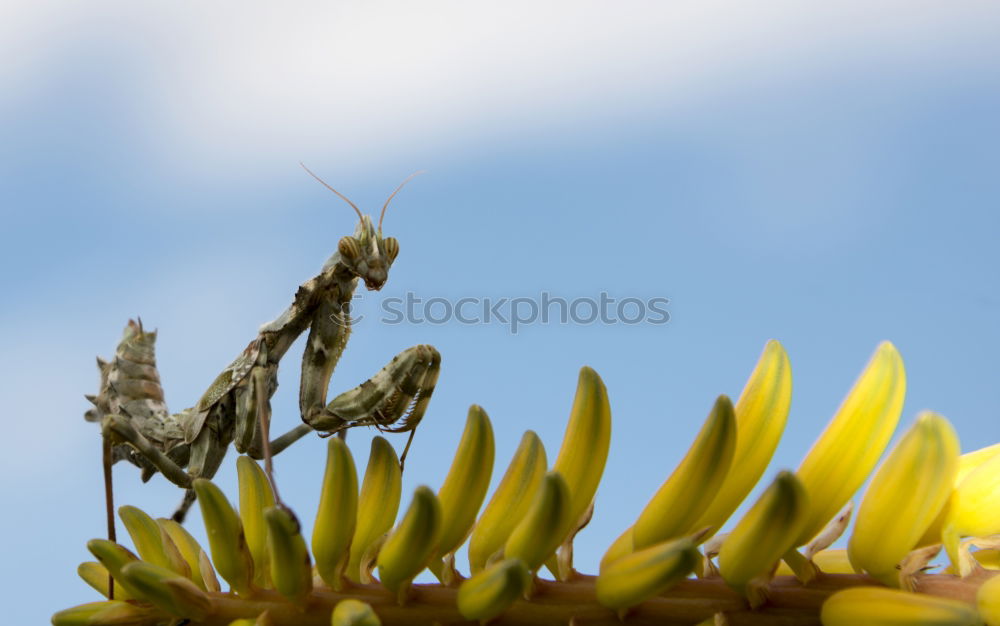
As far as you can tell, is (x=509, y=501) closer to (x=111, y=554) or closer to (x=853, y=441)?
(x=853, y=441)

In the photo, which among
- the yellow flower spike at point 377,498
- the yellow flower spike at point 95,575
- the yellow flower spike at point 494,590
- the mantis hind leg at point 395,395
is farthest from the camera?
the mantis hind leg at point 395,395

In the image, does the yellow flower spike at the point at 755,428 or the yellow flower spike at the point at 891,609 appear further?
the yellow flower spike at the point at 755,428

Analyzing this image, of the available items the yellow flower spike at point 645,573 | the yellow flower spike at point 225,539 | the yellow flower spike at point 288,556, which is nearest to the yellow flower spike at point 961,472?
the yellow flower spike at point 645,573

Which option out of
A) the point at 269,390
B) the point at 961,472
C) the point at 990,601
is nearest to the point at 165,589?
the point at 990,601

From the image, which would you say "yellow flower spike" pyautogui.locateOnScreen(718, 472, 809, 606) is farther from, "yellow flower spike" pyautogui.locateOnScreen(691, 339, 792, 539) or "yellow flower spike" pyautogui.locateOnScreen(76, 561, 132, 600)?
"yellow flower spike" pyautogui.locateOnScreen(76, 561, 132, 600)

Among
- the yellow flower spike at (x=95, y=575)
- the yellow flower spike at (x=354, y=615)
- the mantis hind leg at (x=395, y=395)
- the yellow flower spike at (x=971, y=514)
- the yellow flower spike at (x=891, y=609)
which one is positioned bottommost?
the yellow flower spike at (x=891, y=609)

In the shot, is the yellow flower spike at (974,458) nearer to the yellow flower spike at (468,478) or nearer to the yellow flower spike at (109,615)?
the yellow flower spike at (468,478)

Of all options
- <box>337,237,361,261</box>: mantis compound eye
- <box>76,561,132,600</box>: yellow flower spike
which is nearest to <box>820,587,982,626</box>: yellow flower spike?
<box>76,561,132,600</box>: yellow flower spike
